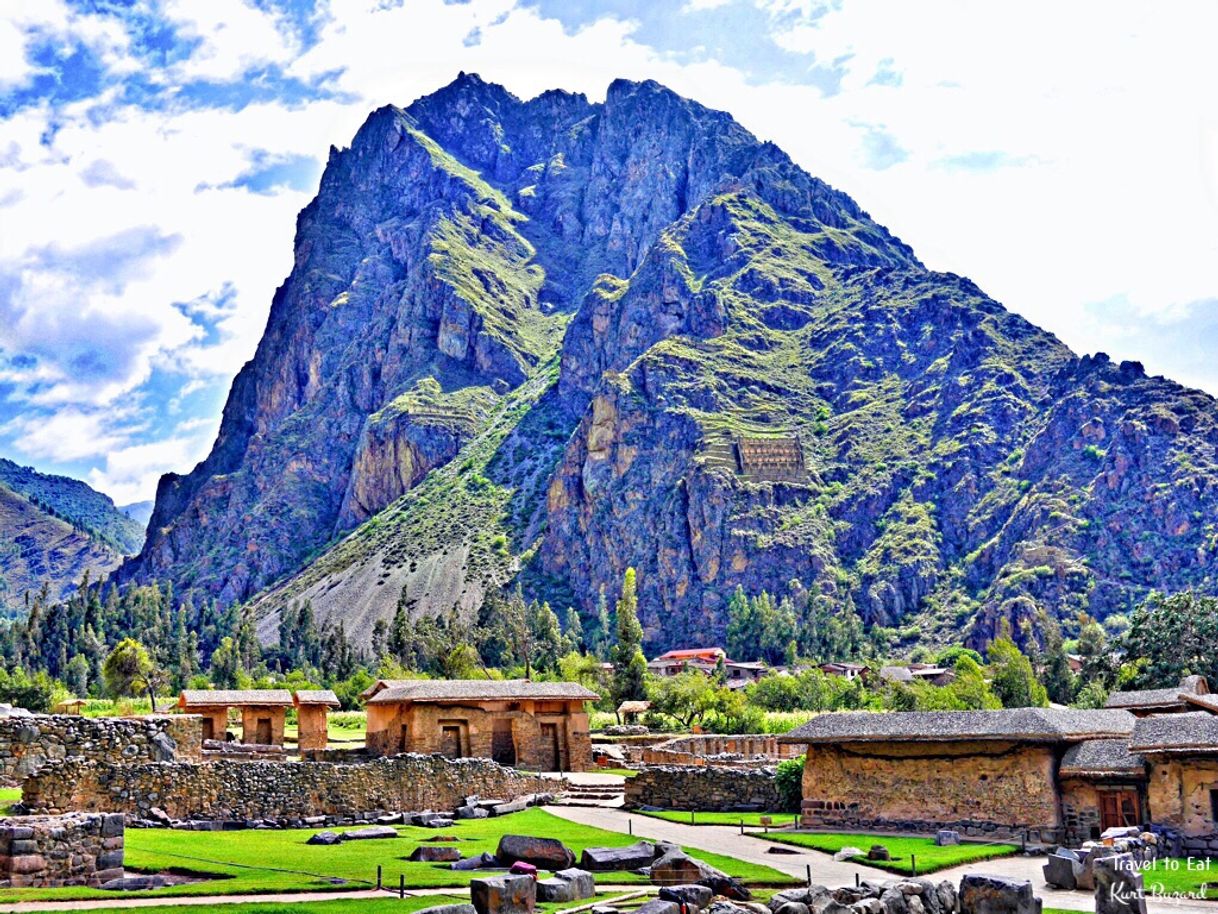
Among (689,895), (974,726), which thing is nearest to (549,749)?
(974,726)

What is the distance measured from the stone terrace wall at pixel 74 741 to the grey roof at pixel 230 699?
30843 mm

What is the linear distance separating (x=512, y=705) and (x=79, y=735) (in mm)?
32317

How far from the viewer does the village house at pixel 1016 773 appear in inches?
1307

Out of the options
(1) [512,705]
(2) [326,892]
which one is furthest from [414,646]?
(2) [326,892]

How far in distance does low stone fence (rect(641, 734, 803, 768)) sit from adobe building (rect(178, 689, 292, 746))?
18.9 m

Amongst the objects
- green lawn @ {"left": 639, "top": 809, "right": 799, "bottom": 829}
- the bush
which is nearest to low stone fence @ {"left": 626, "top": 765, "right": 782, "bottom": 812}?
the bush

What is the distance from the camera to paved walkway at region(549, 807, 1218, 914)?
25.4 metres

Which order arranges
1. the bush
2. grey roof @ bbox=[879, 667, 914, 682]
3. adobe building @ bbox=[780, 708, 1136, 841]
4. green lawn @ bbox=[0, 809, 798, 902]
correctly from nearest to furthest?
green lawn @ bbox=[0, 809, 798, 902] → adobe building @ bbox=[780, 708, 1136, 841] → the bush → grey roof @ bbox=[879, 667, 914, 682]

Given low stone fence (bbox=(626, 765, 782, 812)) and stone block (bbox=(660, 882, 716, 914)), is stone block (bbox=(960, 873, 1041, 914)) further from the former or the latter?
low stone fence (bbox=(626, 765, 782, 812))

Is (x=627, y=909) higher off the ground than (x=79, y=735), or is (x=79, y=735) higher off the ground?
(x=79, y=735)

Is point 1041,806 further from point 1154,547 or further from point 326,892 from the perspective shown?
point 1154,547

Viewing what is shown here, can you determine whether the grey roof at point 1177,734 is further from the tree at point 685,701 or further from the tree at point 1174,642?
the tree at point 685,701

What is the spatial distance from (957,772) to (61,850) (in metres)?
25.2

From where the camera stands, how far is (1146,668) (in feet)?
249
